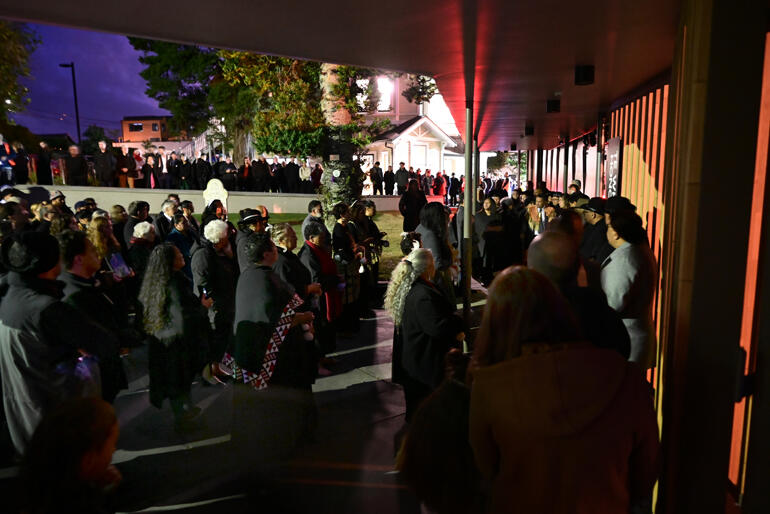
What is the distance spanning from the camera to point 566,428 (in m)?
1.72

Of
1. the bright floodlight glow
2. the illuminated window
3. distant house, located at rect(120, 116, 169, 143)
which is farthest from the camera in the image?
distant house, located at rect(120, 116, 169, 143)

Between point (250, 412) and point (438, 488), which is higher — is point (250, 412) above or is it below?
below

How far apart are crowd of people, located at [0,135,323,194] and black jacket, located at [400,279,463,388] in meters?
18.2

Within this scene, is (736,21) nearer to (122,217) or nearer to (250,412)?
(250,412)

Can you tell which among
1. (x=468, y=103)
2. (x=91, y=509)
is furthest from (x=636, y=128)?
(x=91, y=509)

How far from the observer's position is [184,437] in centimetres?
488

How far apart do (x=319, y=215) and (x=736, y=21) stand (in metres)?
6.05

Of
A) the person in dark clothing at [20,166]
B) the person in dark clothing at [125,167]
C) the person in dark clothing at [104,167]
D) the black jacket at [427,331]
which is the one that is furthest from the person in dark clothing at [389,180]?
the black jacket at [427,331]

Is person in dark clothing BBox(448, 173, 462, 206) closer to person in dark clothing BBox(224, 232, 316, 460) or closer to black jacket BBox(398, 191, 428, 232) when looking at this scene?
black jacket BBox(398, 191, 428, 232)

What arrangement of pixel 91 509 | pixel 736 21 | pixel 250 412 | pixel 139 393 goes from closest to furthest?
pixel 91 509 < pixel 736 21 < pixel 250 412 < pixel 139 393

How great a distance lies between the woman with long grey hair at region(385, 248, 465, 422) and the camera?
4.02 m

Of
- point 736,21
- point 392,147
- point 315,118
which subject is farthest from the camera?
point 392,147

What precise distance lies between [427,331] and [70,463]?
2713mm

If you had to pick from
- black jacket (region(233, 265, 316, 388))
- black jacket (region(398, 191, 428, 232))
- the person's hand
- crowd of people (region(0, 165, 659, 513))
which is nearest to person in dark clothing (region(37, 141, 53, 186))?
crowd of people (region(0, 165, 659, 513))
